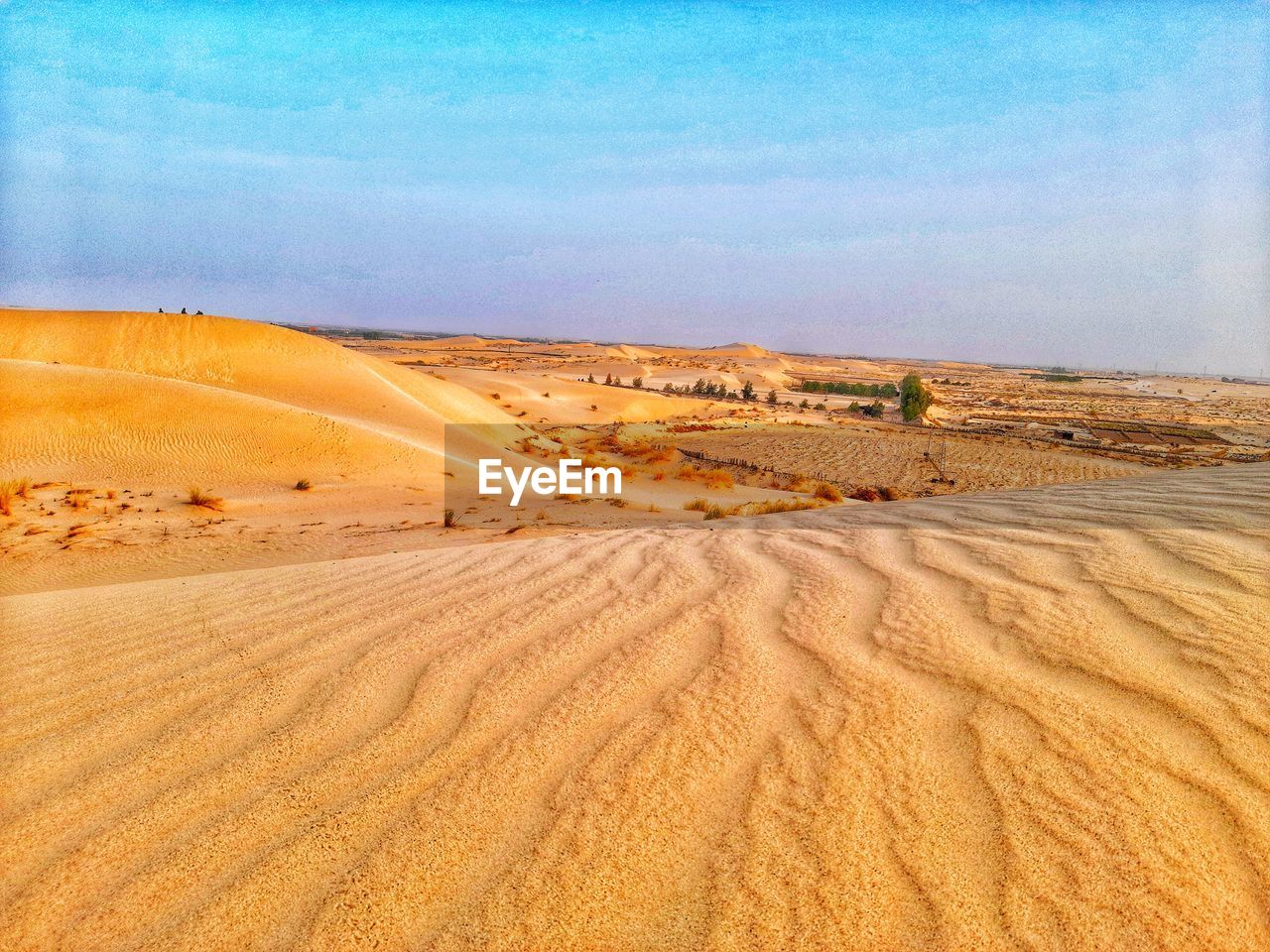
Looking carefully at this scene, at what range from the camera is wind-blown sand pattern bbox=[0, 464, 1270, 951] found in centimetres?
112

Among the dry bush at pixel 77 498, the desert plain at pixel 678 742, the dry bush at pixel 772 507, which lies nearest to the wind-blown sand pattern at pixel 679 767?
the desert plain at pixel 678 742

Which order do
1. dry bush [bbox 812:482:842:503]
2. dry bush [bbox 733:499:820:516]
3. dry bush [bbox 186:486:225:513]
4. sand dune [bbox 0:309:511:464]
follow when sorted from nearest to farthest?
dry bush [bbox 186:486:225:513]
dry bush [bbox 733:499:820:516]
dry bush [bbox 812:482:842:503]
sand dune [bbox 0:309:511:464]

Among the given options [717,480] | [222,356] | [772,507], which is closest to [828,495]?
[772,507]

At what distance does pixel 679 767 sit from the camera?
1.50 m

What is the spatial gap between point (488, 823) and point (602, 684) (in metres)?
0.61

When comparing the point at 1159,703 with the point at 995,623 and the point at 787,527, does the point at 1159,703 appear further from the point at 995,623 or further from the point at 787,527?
the point at 787,527

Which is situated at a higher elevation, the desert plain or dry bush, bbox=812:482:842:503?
the desert plain

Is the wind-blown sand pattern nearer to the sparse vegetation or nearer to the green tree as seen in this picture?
the green tree

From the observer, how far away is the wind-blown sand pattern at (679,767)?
1.12m

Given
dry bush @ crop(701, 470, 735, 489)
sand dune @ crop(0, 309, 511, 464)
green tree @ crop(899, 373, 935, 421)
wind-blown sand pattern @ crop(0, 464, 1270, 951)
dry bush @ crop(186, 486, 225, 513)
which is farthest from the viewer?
green tree @ crop(899, 373, 935, 421)

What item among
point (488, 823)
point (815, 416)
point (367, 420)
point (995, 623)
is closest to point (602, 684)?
point (488, 823)

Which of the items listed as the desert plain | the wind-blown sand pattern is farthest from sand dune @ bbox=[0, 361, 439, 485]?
the wind-blown sand pattern

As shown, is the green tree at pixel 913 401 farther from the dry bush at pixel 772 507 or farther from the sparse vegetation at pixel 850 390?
the dry bush at pixel 772 507

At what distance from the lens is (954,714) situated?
1.62 m
